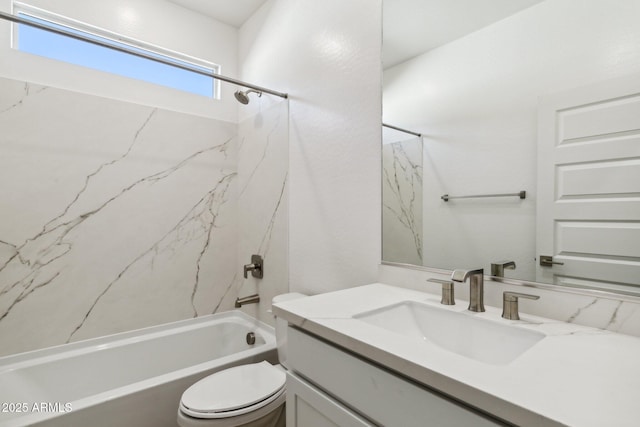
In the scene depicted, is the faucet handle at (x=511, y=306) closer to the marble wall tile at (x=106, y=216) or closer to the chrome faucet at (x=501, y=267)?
the chrome faucet at (x=501, y=267)

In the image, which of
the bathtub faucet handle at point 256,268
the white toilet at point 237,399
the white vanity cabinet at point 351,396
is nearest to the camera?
the white vanity cabinet at point 351,396

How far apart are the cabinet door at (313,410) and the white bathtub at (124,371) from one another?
82 cm

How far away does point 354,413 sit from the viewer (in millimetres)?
742

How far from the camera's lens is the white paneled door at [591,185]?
78 cm

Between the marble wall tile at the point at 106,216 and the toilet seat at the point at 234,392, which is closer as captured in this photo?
the toilet seat at the point at 234,392

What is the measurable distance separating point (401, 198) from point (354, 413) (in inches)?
33.4

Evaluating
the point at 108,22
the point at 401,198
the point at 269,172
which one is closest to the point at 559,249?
the point at 401,198

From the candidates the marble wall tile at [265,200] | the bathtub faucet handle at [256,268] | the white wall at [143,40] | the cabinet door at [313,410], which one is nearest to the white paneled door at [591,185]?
the cabinet door at [313,410]

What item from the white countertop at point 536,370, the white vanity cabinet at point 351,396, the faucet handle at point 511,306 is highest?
the faucet handle at point 511,306

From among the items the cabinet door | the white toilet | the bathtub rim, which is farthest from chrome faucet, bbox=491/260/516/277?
the bathtub rim

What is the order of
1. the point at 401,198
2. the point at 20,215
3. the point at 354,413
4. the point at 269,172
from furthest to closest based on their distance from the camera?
the point at 269,172, the point at 20,215, the point at 401,198, the point at 354,413

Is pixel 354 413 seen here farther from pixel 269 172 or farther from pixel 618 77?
pixel 269 172

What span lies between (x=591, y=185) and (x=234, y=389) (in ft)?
4.88

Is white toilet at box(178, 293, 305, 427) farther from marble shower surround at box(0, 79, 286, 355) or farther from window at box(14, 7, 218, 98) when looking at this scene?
window at box(14, 7, 218, 98)
